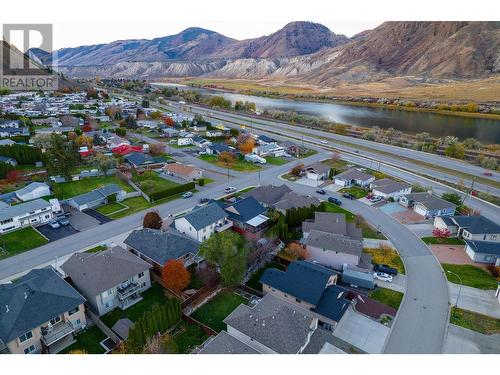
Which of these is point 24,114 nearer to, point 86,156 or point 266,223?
point 86,156

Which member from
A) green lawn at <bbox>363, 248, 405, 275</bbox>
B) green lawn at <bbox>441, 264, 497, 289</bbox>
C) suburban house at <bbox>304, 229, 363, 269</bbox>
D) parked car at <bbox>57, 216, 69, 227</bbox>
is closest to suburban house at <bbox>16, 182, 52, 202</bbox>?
parked car at <bbox>57, 216, 69, 227</bbox>

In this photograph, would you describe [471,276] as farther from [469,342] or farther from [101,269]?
[101,269]

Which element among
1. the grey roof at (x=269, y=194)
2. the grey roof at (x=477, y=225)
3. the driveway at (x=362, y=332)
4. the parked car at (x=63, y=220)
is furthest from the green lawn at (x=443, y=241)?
the parked car at (x=63, y=220)

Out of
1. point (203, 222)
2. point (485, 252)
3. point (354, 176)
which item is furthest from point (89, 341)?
point (354, 176)

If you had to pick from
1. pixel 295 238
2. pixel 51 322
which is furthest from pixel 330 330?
pixel 51 322

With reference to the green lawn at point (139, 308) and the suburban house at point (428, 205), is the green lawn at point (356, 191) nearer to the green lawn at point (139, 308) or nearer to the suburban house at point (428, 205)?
the suburban house at point (428, 205)

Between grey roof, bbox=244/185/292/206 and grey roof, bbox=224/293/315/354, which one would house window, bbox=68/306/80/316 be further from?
grey roof, bbox=244/185/292/206
